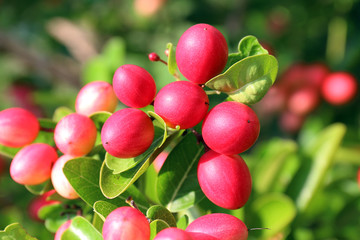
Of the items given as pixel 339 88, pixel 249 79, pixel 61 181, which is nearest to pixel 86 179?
pixel 61 181

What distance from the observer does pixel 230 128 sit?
775 millimetres

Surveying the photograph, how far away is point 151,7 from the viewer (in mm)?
3234

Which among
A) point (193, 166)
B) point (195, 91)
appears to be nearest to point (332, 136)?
point (193, 166)

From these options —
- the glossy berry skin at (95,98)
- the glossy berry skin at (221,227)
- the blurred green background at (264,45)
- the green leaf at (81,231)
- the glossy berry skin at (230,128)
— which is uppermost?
the glossy berry skin at (230,128)

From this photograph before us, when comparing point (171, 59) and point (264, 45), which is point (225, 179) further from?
point (264, 45)

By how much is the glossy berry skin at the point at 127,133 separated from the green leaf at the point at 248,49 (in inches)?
9.0

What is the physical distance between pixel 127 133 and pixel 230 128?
181 mm

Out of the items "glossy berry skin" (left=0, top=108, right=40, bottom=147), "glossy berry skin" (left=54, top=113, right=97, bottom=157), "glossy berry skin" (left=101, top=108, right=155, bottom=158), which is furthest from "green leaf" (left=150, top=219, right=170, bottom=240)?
"glossy berry skin" (left=0, top=108, right=40, bottom=147)

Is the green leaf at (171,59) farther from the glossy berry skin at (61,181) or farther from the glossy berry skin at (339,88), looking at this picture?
the glossy berry skin at (339,88)

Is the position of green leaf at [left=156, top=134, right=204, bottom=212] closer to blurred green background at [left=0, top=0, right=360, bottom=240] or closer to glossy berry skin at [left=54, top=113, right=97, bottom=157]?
glossy berry skin at [left=54, top=113, right=97, bottom=157]

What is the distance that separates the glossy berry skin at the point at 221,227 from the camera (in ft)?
2.44

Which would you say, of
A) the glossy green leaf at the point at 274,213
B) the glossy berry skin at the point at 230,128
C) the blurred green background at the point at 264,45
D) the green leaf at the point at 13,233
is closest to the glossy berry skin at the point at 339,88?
the blurred green background at the point at 264,45

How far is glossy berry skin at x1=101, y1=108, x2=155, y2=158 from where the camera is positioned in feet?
2.57

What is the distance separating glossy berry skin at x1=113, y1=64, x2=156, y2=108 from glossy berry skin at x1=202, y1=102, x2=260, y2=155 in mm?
135
